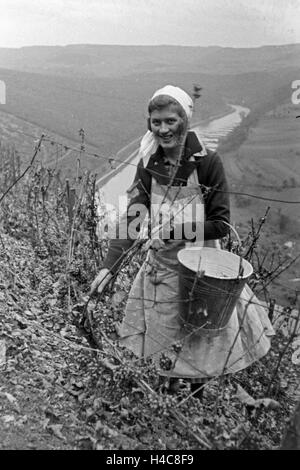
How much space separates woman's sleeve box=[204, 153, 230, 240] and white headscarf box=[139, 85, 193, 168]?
0.92 feet

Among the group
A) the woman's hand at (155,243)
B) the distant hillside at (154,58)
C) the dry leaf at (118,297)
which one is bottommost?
the dry leaf at (118,297)

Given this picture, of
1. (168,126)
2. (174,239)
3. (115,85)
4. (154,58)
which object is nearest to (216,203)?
(174,239)

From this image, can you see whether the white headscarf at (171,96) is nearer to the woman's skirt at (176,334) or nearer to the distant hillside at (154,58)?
the woman's skirt at (176,334)

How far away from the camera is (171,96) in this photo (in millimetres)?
2652

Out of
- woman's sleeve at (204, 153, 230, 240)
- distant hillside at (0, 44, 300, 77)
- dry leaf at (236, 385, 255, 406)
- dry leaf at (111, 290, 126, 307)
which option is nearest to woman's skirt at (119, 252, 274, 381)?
woman's sleeve at (204, 153, 230, 240)

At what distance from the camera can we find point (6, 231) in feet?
20.3

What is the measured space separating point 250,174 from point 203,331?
2763 cm

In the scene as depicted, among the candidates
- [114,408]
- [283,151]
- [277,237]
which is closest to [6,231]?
[114,408]

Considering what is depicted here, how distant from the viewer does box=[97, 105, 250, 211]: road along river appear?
13327 mm

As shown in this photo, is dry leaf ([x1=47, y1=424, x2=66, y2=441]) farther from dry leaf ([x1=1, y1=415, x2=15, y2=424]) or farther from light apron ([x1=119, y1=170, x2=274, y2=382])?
light apron ([x1=119, y1=170, x2=274, y2=382])

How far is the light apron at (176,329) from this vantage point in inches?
107

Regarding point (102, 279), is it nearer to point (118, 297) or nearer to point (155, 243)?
point (155, 243)

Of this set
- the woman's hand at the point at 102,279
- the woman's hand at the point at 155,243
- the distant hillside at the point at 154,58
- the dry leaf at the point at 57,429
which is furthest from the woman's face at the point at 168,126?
the distant hillside at the point at 154,58
